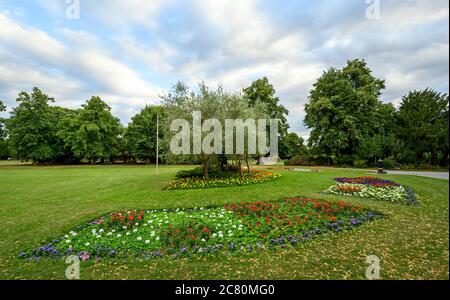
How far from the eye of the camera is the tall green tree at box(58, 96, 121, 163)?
3941cm

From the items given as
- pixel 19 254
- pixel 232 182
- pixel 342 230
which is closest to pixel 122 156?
pixel 232 182

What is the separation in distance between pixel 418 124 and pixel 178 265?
1371 inches

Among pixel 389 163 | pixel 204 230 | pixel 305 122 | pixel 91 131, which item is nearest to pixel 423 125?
pixel 389 163

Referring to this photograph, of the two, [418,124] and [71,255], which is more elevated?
[418,124]

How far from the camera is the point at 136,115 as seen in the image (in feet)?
152

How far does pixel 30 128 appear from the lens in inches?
1582

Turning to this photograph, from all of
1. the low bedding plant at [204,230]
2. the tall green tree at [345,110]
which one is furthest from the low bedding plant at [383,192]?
the tall green tree at [345,110]

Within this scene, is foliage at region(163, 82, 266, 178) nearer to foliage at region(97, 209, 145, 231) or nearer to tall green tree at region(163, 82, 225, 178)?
tall green tree at region(163, 82, 225, 178)

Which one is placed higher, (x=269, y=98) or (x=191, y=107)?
(x=269, y=98)

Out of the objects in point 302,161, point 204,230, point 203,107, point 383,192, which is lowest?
point 204,230

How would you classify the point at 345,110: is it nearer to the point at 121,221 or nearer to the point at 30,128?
the point at 121,221

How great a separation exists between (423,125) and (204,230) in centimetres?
3323

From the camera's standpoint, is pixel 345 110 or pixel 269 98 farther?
pixel 269 98
